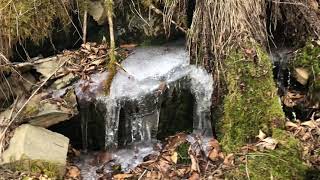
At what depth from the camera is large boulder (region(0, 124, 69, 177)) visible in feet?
14.4

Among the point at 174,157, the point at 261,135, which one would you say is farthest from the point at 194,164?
Result: the point at 261,135

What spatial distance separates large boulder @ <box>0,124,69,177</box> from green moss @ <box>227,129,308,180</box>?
1664 millimetres

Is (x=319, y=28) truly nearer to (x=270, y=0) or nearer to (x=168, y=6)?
(x=270, y=0)

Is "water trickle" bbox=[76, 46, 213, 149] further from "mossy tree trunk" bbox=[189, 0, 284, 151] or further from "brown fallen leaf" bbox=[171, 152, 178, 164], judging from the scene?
"brown fallen leaf" bbox=[171, 152, 178, 164]

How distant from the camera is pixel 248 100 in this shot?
15.1 feet

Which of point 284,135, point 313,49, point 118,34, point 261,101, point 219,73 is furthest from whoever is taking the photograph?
point 118,34

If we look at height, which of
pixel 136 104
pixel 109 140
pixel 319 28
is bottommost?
pixel 109 140

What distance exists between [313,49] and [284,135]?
1414mm

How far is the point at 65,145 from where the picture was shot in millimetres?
4703

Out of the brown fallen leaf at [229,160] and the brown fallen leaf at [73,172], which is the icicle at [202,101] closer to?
the brown fallen leaf at [229,160]

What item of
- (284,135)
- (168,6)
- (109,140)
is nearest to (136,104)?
(109,140)

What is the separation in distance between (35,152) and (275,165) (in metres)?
2.19

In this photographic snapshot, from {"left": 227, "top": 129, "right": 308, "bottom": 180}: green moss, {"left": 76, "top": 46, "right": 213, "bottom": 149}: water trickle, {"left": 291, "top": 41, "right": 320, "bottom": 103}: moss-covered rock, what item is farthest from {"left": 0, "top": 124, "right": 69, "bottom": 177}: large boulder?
{"left": 291, "top": 41, "right": 320, "bottom": 103}: moss-covered rock

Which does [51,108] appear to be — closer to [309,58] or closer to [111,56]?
[111,56]
